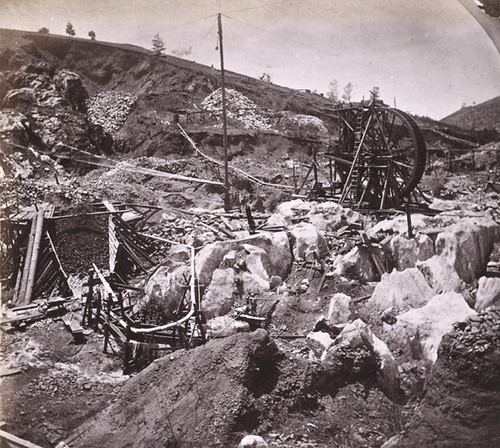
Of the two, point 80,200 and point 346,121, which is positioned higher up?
point 346,121

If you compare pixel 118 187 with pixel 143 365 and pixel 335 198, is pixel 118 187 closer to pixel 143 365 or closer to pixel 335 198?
pixel 335 198

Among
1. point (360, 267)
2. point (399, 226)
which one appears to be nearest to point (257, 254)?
point (360, 267)

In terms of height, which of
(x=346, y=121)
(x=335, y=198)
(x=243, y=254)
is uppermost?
(x=346, y=121)

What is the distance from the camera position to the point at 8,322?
316 inches

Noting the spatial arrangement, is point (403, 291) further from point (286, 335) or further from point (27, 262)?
point (27, 262)

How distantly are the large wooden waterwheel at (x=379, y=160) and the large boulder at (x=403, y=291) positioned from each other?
5.16m

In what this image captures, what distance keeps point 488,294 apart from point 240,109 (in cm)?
2495

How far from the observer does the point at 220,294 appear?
24.4 ft

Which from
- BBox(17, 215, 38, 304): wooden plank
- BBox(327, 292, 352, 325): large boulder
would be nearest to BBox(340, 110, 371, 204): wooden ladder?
BBox(327, 292, 352, 325): large boulder

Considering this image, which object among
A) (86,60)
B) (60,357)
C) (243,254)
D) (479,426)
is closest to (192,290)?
(243,254)

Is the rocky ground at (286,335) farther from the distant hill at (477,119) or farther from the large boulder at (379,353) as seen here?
the distant hill at (477,119)

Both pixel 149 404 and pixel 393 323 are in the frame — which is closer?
pixel 149 404

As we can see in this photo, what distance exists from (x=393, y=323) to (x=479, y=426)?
2.02m

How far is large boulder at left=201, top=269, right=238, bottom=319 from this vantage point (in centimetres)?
735
